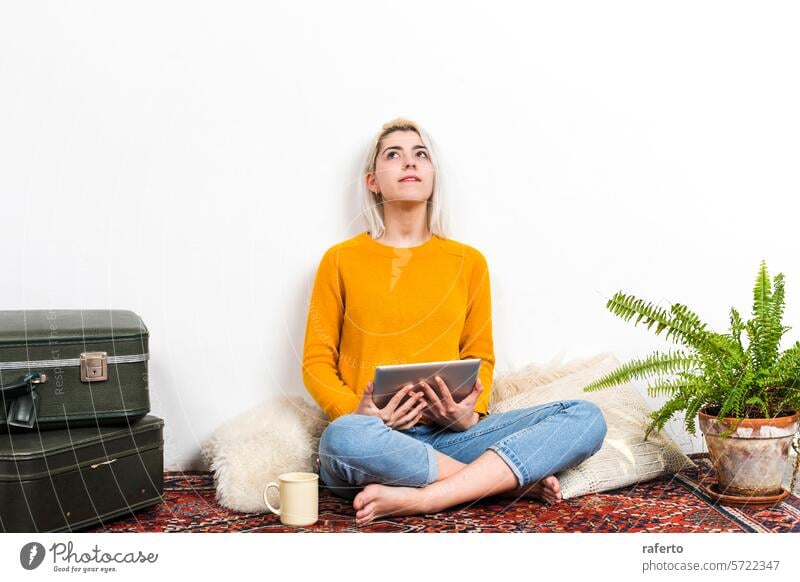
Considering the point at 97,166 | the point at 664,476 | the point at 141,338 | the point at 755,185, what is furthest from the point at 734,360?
the point at 97,166

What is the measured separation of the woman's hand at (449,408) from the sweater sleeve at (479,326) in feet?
0.44

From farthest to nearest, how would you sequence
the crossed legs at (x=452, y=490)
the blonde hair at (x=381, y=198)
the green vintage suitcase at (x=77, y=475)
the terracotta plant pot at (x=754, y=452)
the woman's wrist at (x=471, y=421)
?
the blonde hair at (x=381, y=198), the woman's wrist at (x=471, y=421), the terracotta plant pot at (x=754, y=452), the crossed legs at (x=452, y=490), the green vintage suitcase at (x=77, y=475)

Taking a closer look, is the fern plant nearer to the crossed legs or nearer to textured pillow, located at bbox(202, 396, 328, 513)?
the crossed legs

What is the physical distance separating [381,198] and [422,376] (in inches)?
18.7

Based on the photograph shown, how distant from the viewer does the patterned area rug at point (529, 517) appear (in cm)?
143

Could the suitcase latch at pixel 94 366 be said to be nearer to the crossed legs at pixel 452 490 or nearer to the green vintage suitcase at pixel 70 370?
the green vintage suitcase at pixel 70 370

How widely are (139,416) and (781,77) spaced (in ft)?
5.12

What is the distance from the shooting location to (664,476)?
1754mm

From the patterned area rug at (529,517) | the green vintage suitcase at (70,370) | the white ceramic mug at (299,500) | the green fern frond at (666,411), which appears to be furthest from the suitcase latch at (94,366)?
the green fern frond at (666,411)

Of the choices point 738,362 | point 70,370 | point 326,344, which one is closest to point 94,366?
point 70,370

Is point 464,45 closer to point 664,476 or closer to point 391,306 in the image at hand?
point 391,306

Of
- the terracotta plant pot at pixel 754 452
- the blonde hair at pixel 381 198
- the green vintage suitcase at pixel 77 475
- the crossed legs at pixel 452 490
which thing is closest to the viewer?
the green vintage suitcase at pixel 77 475

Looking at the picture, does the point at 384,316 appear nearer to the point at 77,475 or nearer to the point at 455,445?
the point at 455,445

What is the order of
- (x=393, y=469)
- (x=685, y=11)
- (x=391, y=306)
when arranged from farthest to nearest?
(x=685, y=11) → (x=391, y=306) → (x=393, y=469)
